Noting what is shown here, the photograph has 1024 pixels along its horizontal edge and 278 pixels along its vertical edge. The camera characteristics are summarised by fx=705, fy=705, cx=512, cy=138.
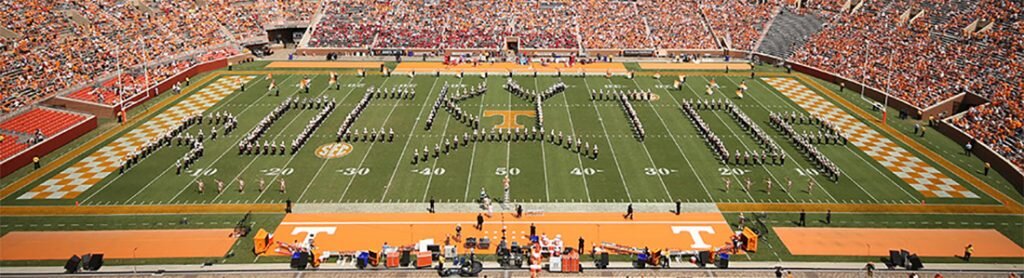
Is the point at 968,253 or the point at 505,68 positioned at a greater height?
the point at 505,68

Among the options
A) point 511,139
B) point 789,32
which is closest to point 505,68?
point 511,139

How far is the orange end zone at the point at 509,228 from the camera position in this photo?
22.8 meters

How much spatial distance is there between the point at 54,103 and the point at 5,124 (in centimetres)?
493

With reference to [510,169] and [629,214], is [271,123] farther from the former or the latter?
[629,214]

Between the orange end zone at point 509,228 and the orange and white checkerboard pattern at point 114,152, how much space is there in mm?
10041

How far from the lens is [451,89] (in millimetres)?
46656

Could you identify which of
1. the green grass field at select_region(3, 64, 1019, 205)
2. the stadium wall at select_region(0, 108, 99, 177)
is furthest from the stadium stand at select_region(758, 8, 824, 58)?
the stadium wall at select_region(0, 108, 99, 177)

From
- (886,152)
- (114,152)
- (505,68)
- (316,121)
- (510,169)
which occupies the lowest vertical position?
(510,169)

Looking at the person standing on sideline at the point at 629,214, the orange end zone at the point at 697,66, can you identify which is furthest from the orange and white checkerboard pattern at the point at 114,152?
the orange end zone at the point at 697,66

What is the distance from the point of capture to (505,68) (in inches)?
2167

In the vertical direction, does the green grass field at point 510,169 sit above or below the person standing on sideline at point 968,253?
above

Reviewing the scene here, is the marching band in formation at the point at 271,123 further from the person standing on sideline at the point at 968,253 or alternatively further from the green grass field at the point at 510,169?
the person standing on sideline at the point at 968,253

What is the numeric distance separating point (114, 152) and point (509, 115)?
19578 millimetres

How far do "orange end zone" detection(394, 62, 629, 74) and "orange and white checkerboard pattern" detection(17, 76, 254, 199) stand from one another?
47.2ft
